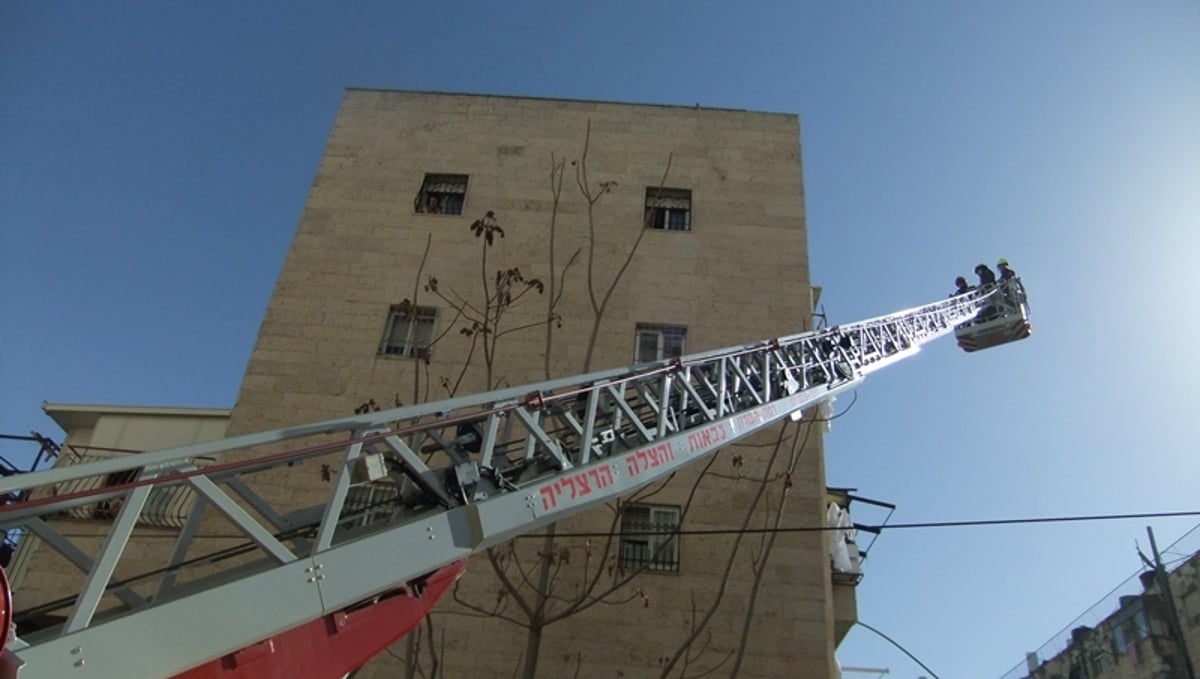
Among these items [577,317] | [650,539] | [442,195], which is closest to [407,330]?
[577,317]

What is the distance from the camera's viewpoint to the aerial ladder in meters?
3.71

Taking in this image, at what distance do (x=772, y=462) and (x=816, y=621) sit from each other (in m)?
2.62

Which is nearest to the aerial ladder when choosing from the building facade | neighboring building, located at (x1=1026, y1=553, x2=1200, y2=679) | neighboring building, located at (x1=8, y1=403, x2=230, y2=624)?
the building facade

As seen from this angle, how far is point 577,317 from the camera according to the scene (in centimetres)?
1498

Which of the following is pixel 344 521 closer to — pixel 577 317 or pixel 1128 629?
pixel 577 317

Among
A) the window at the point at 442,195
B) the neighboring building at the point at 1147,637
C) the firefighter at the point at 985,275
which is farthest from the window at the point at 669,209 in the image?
the neighboring building at the point at 1147,637

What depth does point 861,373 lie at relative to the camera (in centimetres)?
1186

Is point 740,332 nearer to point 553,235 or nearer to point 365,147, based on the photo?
point 553,235

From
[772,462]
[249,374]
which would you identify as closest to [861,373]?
[772,462]

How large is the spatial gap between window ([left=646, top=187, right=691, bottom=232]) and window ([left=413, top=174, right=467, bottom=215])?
13.3 ft

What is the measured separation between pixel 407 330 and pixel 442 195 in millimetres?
3661

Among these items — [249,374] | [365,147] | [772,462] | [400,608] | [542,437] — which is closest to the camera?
[400,608]

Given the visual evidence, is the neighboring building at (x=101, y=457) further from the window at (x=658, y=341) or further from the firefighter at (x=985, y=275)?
the firefighter at (x=985, y=275)

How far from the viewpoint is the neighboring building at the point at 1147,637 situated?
98.0 ft
